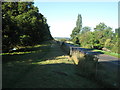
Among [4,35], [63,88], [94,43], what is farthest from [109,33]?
[63,88]

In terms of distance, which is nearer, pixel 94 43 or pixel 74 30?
pixel 94 43

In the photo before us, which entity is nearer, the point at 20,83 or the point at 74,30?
the point at 20,83

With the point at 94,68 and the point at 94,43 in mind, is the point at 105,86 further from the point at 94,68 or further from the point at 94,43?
the point at 94,43

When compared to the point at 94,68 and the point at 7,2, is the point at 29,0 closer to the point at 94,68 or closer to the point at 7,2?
the point at 7,2

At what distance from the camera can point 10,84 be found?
5.76m

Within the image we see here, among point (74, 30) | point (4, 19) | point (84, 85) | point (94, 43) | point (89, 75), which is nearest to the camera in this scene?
point (84, 85)

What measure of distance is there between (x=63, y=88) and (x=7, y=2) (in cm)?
→ 1834

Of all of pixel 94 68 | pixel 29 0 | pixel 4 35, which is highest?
pixel 29 0

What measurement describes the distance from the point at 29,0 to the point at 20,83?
22560mm

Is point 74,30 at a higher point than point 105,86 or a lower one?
higher

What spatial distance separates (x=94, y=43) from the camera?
171 ft

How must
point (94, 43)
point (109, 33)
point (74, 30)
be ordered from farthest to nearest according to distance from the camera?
point (74, 30) → point (109, 33) → point (94, 43)

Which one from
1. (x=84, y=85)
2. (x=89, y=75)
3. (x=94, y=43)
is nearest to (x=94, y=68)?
(x=89, y=75)

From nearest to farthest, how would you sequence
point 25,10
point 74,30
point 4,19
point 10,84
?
point 10,84, point 4,19, point 25,10, point 74,30
